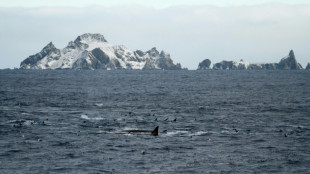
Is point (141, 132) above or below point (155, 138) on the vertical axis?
above

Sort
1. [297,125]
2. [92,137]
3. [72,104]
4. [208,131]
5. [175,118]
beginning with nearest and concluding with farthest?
[92,137]
[208,131]
[297,125]
[175,118]
[72,104]

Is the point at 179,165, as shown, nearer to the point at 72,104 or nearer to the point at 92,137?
the point at 92,137

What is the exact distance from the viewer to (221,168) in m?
49.9

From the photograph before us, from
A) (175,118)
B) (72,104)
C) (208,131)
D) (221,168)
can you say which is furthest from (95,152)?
(72,104)

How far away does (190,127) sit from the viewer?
7562 cm

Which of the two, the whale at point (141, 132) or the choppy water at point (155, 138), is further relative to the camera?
the whale at point (141, 132)

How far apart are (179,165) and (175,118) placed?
34.1 meters

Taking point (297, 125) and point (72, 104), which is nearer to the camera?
point (297, 125)

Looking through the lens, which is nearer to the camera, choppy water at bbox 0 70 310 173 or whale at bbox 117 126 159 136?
choppy water at bbox 0 70 310 173

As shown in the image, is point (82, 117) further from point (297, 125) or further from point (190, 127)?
point (297, 125)

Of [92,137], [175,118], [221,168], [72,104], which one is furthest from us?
[72,104]

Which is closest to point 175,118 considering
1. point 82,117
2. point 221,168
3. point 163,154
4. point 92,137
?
point 82,117

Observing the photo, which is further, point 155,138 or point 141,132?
point 141,132

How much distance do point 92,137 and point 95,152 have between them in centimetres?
963
